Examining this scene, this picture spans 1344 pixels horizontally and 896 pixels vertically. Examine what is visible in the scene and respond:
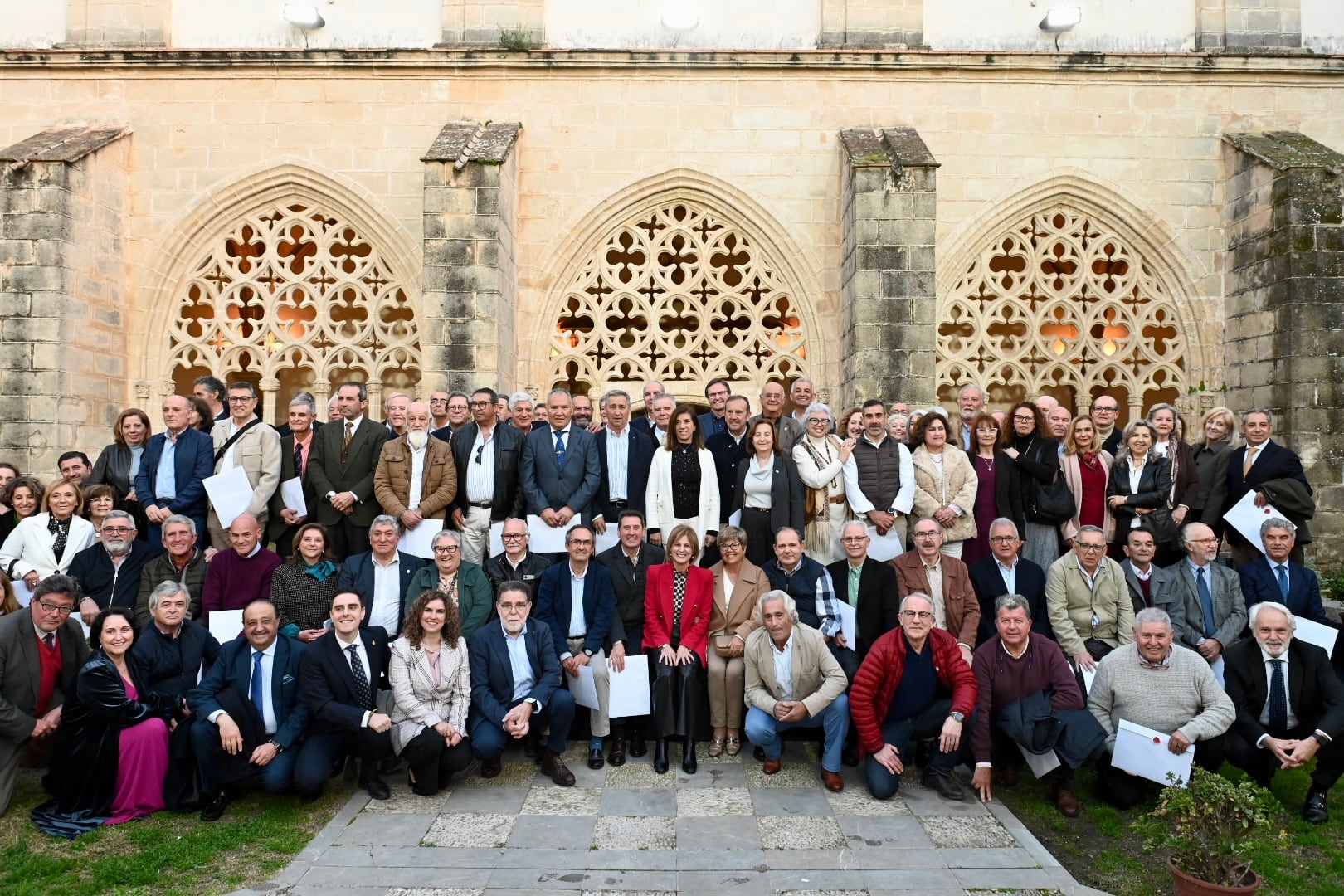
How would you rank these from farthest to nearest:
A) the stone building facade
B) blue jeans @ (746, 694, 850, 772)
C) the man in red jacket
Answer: the stone building facade < blue jeans @ (746, 694, 850, 772) < the man in red jacket

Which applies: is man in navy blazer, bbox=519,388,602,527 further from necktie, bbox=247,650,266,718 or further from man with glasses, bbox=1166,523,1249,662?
man with glasses, bbox=1166,523,1249,662

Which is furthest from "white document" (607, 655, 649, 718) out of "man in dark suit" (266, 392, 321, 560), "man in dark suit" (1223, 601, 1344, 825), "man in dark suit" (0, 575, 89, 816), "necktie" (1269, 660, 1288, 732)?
"necktie" (1269, 660, 1288, 732)

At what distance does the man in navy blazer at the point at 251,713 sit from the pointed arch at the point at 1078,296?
7317 millimetres

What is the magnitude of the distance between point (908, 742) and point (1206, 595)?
82.6 inches

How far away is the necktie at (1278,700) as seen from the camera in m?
4.69

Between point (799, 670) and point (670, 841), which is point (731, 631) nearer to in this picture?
point (799, 670)

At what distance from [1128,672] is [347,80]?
9.18 metres

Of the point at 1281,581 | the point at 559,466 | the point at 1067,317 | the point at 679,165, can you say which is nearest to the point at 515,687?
the point at 559,466

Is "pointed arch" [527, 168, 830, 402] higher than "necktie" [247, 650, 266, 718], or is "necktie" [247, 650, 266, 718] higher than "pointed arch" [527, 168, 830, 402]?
"pointed arch" [527, 168, 830, 402]

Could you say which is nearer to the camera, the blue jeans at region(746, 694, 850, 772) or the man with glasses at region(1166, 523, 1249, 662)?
the blue jeans at region(746, 694, 850, 772)

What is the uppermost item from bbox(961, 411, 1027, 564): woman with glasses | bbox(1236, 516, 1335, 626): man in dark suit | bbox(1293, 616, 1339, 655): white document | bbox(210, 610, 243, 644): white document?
bbox(961, 411, 1027, 564): woman with glasses

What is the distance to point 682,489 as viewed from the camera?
5906mm

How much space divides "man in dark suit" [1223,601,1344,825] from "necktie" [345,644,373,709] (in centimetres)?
449

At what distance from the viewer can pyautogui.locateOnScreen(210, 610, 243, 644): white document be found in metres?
5.14
